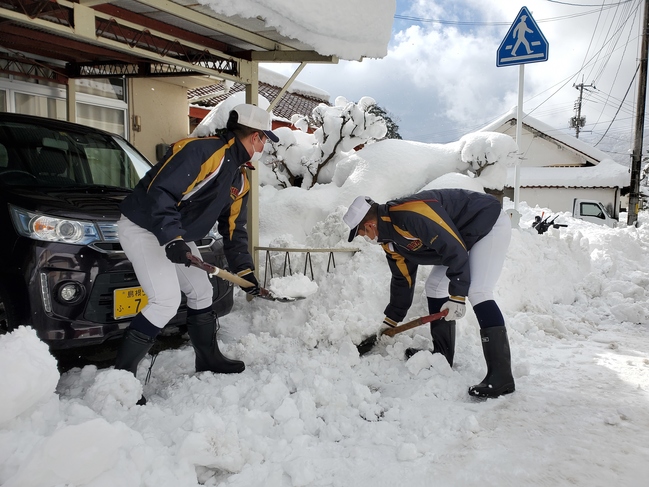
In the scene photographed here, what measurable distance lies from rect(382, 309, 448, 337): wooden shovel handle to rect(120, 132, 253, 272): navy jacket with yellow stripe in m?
1.57

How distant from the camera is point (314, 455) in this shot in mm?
2293

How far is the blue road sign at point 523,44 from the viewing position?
5.71 meters

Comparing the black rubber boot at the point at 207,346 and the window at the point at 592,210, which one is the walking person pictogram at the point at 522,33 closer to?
the black rubber boot at the point at 207,346

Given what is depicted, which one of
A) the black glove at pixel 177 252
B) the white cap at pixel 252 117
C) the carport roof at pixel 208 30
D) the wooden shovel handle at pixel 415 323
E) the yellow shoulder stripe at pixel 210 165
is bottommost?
the wooden shovel handle at pixel 415 323

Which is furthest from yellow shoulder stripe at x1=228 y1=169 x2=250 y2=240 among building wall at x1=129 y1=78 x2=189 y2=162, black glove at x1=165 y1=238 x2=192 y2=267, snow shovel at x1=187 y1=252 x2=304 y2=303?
building wall at x1=129 y1=78 x2=189 y2=162

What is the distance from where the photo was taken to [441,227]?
2963 mm

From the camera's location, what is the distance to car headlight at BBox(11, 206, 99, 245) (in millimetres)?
2631

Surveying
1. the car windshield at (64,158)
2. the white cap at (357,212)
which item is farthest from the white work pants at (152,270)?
the white cap at (357,212)

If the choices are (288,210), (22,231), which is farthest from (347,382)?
(288,210)

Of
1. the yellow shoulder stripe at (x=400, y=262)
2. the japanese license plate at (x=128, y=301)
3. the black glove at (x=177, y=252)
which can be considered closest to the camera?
the black glove at (x=177, y=252)

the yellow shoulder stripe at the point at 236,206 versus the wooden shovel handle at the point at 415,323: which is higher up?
the yellow shoulder stripe at the point at 236,206

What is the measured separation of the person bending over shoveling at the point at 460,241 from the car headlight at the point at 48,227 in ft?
5.35

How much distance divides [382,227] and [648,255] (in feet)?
24.9

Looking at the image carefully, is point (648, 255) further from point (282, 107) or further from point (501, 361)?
point (282, 107)
